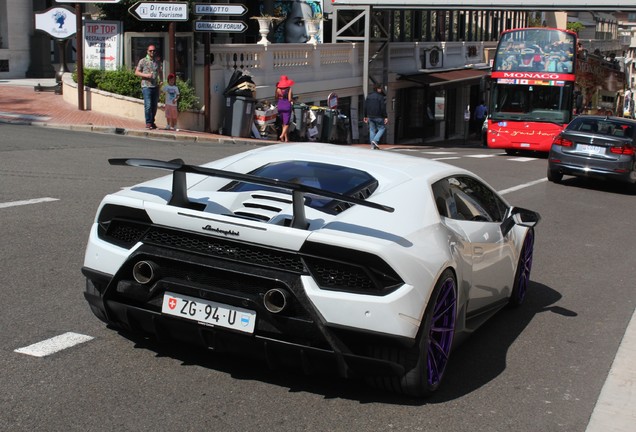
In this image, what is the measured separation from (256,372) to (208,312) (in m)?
0.72

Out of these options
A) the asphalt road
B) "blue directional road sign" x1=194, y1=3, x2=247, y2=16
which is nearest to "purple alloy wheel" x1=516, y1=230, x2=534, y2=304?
the asphalt road

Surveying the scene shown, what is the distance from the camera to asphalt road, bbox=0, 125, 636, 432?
4.98 metres

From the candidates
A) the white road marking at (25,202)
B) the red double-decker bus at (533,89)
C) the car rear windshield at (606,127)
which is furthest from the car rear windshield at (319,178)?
Answer: the red double-decker bus at (533,89)

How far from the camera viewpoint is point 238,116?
2473 cm

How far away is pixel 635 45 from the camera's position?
302 feet

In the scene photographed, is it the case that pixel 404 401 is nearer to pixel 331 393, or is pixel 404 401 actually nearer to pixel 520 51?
pixel 331 393

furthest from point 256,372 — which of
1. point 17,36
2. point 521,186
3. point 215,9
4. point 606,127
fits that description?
point 17,36

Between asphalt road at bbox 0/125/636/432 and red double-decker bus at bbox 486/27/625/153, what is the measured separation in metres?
17.2

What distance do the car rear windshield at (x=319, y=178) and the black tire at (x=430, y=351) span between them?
861 millimetres

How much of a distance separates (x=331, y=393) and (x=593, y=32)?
74651mm

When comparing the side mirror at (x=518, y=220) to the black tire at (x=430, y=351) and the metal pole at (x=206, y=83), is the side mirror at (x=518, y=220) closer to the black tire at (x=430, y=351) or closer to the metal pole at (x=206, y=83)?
the black tire at (x=430, y=351)

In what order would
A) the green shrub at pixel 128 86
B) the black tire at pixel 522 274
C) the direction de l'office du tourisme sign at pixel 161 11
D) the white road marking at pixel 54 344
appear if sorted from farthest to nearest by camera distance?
1. the green shrub at pixel 128 86
2. the direction de l'office du tourisme sign at pixel 161 11
3. the black tire at pixel 522 274
4. the white road marking at pixel 54 344

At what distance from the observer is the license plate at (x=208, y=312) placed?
509 cm

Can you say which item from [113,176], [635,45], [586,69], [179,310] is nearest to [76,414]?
[179,310]
